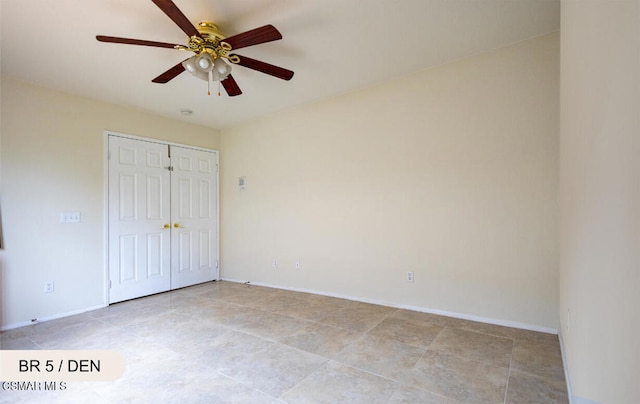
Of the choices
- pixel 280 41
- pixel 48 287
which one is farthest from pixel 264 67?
pixel 48 287

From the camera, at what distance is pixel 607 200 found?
37.2 inches

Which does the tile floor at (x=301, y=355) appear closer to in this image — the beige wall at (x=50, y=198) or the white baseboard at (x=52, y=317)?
the white baseboard at (x=52, y=317)

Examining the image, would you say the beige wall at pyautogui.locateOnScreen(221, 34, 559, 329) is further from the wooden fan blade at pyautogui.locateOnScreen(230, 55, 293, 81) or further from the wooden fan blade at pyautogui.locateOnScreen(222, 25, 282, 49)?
the wooden fan blade at pyautogui.locateOnScreen(222, 25, 282, 49)

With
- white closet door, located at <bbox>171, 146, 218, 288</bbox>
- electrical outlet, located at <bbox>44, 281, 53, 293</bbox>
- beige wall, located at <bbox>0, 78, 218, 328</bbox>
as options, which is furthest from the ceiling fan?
electrical outlet, located at <bbox>44, 281, 53, 293</bbox>

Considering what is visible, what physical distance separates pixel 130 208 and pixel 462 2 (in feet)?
14.5

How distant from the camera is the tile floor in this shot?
191 cm

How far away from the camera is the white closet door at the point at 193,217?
15.2 feet

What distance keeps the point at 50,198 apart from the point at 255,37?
10.4 feet

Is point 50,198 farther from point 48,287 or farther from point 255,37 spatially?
point 255,37

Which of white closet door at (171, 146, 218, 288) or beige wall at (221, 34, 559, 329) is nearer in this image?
beige wall at (221, 34, 559, 329)

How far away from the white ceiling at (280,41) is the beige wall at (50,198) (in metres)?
0.32

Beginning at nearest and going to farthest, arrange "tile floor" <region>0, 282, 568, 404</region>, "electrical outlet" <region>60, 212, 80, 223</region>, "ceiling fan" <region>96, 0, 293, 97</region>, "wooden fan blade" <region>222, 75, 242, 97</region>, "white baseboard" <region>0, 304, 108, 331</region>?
"tile floor" <region>0, 282, 568, 404</region>, "ceiling fan" <region>96, 0, 293, 97</region>, "wooden fan blade" <region>222, 75, 242, 97</region>, "white baseboard" <region>0, 304, 108, 331</region>, "electrical outlet" <region>60, 212, 80, 223</region>

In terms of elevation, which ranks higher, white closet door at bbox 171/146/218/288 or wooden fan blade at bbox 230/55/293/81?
wooden fan blade at bbox 230/55/293/81

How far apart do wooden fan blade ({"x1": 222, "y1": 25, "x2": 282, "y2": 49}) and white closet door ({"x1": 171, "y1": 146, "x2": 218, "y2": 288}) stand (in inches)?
116
